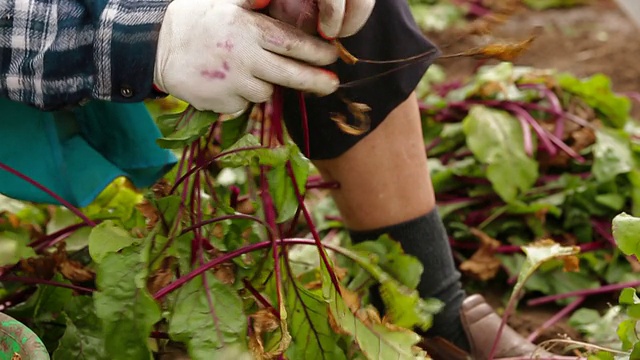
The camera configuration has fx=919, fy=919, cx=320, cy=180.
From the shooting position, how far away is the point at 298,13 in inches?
41.3

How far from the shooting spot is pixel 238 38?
103 cm

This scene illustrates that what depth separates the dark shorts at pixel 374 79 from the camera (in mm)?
1263

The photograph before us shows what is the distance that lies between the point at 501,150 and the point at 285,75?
35.7 inches

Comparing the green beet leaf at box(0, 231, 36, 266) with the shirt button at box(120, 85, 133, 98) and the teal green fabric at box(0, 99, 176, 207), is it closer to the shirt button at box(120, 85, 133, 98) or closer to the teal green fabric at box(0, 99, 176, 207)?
the teal green fabric at box(0, 99, 176, 207)

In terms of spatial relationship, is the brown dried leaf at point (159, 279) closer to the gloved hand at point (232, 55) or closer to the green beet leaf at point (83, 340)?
the green beet leaf at point (83, 340)

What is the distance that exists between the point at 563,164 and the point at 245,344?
114cm

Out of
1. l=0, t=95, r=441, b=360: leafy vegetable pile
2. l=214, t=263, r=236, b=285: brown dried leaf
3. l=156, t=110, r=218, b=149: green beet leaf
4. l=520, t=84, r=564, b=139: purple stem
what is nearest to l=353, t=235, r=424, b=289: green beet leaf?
l=0, t=95, r=441, b=360: leafy vegetable pile

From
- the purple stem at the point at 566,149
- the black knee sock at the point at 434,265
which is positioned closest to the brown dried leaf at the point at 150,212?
the black knee sock at the point at 434,265

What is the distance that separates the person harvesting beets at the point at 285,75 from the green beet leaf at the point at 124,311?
216 mm

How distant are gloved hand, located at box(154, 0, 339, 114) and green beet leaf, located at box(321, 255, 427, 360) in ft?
0.73

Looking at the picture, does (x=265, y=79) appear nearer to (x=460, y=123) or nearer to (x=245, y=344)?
(x=245, y=344)

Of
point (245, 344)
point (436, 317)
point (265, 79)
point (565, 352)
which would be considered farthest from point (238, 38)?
point (565, 352)

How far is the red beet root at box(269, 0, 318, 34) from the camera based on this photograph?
3.40 feet

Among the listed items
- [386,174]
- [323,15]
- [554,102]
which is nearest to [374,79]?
[386,174]
